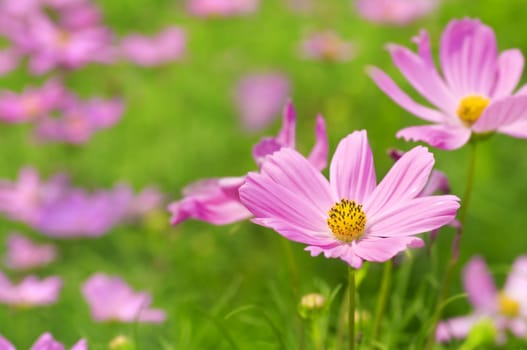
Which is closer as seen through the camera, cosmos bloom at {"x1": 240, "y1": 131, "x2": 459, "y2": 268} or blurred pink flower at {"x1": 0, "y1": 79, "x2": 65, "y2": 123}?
cosmos bloom at {"x1": 240, "y1": 131, "x2": 459, "y2": 268}

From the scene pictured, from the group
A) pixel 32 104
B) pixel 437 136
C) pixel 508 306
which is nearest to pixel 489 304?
pixel 508 306

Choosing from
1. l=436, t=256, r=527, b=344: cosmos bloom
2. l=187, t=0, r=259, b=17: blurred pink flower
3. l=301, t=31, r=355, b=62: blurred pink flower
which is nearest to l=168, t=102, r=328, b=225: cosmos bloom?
l=436, t=256, r=527, b=344: cosmos bloom

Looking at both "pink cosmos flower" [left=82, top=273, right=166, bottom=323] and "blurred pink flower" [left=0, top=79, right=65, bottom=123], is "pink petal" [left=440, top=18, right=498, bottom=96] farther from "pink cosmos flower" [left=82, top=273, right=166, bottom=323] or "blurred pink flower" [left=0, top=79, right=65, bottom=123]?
"blurred pink flower" [left=0, top=79, right=65, bottom=123]

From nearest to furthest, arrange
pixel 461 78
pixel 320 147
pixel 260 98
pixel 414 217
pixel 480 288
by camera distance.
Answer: pixel 414 217, pixel 320 147, pixel 461 78, pixel 480 288, pixel 260 98

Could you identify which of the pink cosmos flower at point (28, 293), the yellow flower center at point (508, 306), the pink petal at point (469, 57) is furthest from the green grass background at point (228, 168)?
the pink petal at point (469, 57)

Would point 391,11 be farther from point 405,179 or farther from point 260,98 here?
point 405,179
